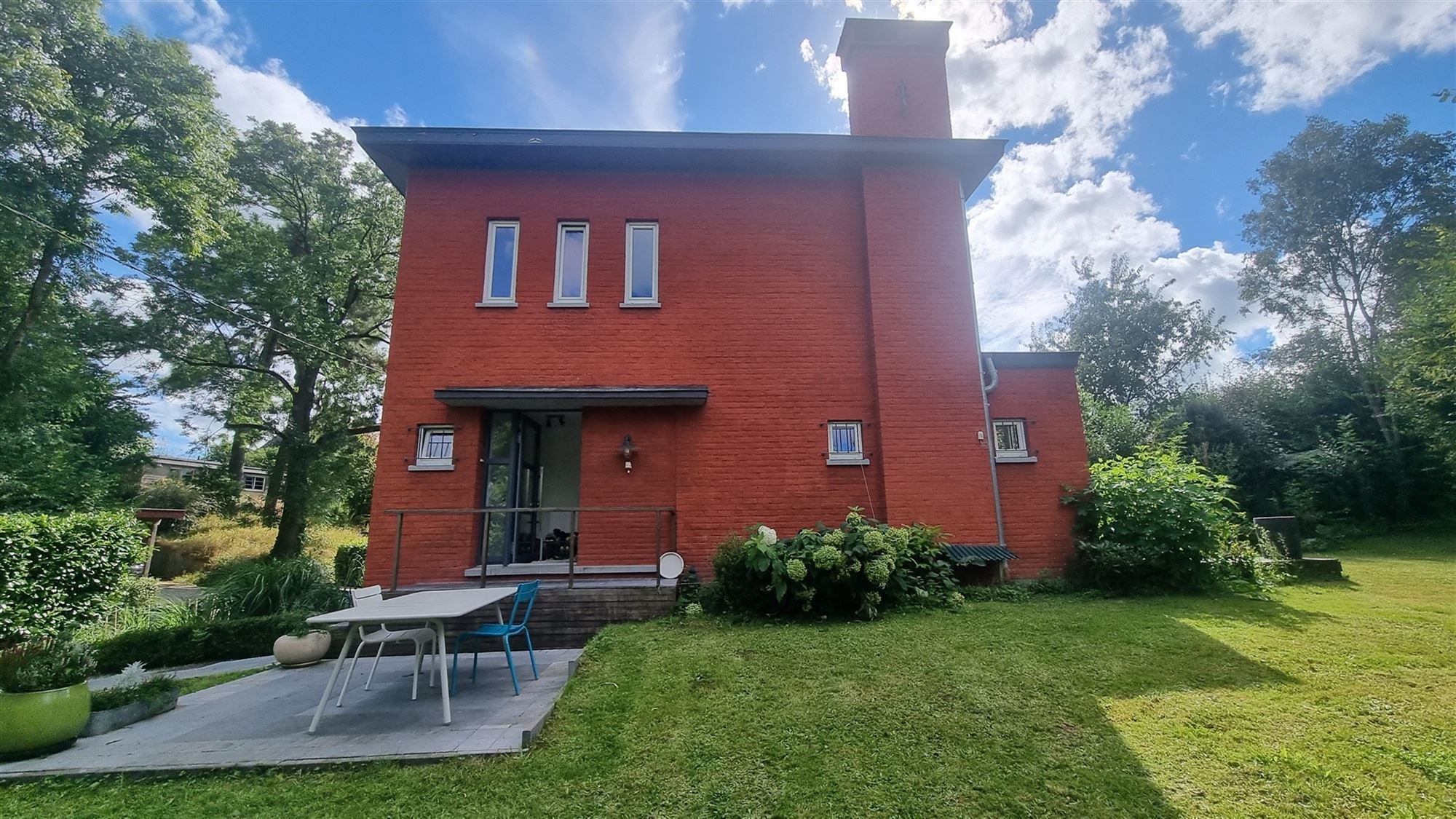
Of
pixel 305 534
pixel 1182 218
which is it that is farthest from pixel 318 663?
pixel 1182 218

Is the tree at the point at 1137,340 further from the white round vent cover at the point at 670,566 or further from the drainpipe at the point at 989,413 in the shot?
the white round vent cover at the point at 670,566

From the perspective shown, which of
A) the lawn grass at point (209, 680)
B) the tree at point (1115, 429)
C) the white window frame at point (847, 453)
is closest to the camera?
the lawn grass at point (209, 680)

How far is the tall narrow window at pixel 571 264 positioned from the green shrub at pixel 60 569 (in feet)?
24.0

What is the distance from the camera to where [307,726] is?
397 centimetres

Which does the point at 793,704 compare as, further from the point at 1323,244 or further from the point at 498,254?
the point at 1323,244

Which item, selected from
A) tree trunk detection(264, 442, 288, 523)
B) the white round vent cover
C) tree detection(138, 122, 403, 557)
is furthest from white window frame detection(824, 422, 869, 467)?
tree trunk detection(264, 442, 288, 523)

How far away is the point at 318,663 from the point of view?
6117 millimetres

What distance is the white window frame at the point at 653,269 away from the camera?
27.8ft

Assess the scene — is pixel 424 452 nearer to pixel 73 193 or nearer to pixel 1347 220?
pixel 73 193

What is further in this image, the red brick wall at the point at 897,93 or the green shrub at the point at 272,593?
the red brick wall at the point at 897,93

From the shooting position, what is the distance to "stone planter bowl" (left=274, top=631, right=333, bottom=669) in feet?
19.9

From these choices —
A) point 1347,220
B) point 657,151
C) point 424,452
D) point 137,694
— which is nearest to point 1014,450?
point 657,151

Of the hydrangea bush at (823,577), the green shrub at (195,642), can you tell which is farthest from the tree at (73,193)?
the hydrangea bush at (823,577)

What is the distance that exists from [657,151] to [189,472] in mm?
24235
